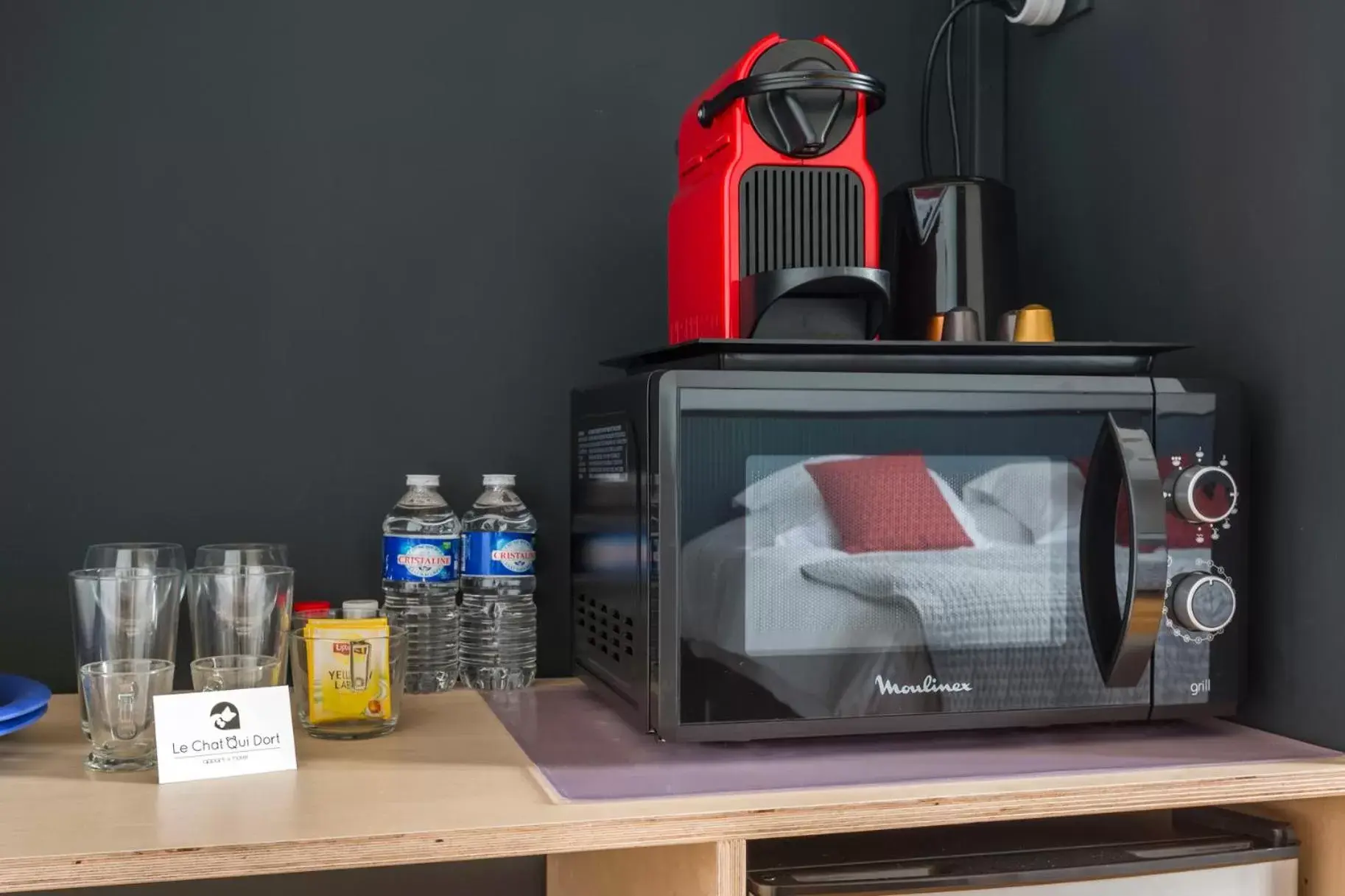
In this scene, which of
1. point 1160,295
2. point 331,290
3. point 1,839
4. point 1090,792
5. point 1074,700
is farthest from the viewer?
point 331,290

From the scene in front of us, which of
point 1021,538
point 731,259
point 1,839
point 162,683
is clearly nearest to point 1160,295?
point 1021,538

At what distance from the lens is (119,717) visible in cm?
100

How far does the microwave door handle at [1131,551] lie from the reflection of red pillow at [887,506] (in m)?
0.11

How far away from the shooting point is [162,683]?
3.39 feet

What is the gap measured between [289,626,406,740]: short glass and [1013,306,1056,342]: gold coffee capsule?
0.65 meters

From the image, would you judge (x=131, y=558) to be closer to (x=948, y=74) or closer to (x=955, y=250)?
(x=955, y=250)

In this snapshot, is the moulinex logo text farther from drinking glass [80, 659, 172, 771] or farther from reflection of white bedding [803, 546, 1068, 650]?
drinking glass [80, 659, 172, 771]

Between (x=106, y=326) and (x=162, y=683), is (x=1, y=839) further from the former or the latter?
(x=106, y=326)

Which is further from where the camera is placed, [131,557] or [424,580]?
[424,580]

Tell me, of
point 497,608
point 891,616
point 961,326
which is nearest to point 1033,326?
point 961,326

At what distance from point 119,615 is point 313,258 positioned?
1.61 feet

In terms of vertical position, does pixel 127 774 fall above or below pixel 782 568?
below

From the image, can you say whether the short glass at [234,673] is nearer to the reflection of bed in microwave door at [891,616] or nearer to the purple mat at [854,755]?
the purple mat at [854,755]

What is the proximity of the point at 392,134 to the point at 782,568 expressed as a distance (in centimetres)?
74
